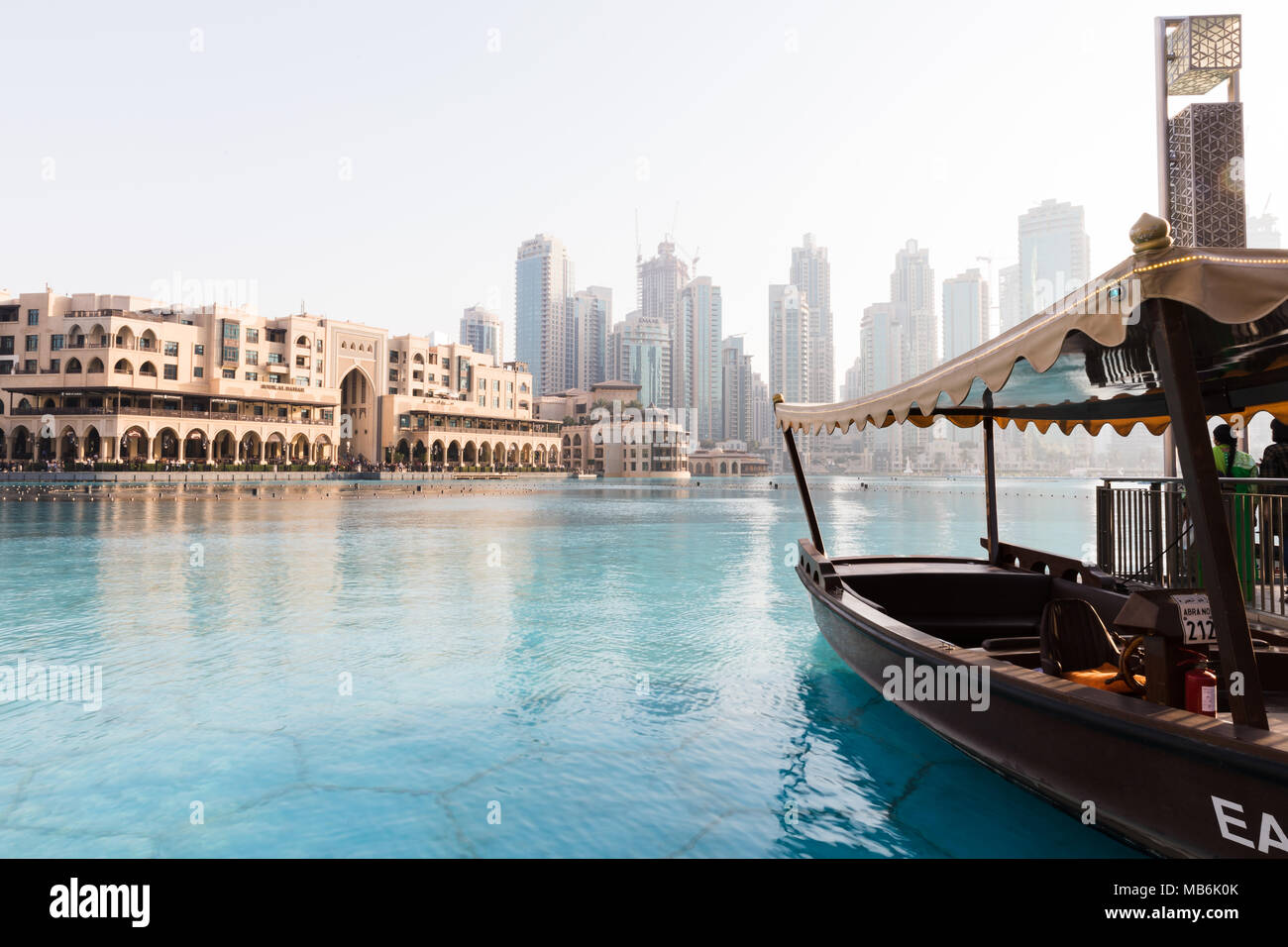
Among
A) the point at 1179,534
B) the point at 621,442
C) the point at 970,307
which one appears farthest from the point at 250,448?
the point at 970,307

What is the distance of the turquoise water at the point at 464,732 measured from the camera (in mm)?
4672

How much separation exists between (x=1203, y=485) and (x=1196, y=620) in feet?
2.43

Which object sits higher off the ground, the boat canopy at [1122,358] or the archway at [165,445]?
the archway at [165,445]

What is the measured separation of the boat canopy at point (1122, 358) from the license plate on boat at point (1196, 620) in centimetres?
132

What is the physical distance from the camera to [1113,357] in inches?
223

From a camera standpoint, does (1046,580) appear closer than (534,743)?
No

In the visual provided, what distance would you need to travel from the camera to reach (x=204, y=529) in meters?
24.5

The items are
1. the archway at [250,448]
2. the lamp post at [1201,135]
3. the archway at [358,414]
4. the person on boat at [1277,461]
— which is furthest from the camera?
the archway at [358,414]

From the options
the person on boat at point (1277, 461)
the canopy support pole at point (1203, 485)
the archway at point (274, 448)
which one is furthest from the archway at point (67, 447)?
the canopy support pole at point (1203, 485)

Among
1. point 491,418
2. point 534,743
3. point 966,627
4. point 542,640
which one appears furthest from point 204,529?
point 491,418

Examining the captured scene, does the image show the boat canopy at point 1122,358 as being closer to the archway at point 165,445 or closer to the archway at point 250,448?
the archway at point 165,445

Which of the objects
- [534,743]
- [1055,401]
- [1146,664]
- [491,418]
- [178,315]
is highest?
[178,315]
